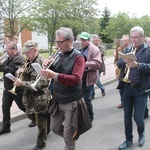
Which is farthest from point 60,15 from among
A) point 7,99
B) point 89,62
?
point 7,99

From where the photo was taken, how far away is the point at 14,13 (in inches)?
1048

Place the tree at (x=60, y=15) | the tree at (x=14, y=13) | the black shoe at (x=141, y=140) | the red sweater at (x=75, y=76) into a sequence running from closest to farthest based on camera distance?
the red sweater at (x=75, y=76) < the black shoe at (x=141, y=140) < the tree at (x=60, y=15) < the tree at (x=14, y=13)

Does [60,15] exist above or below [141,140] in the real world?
above

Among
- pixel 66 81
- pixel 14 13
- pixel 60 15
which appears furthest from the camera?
pixel 14 13

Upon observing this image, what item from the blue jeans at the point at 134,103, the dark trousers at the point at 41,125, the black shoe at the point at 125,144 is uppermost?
the blue jeans at the point at 134,103

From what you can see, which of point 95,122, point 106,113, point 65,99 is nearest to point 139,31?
point 65,99

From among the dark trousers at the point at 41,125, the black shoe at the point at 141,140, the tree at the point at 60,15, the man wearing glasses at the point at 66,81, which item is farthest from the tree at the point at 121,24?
the man wearing glasses at the point at 66,81

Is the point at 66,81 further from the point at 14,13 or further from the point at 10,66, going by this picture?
the point at 14,13

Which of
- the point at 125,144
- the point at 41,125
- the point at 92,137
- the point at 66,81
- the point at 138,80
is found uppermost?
the point at 66,81

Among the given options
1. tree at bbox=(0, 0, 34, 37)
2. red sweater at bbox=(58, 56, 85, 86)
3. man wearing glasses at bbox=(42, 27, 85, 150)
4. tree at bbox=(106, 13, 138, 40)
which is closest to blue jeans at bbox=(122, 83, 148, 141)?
man wearing glasses at bbox=(42, 27, 85, 150)

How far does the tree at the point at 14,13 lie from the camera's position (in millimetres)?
25719

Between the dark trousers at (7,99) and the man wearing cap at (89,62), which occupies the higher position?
the man wearing cap at (89,62)

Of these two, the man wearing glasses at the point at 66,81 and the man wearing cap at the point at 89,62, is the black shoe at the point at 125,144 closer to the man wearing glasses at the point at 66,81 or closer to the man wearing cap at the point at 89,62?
the man wearing glasses at the point at 66,81

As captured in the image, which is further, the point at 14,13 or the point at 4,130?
the point at 14,13
